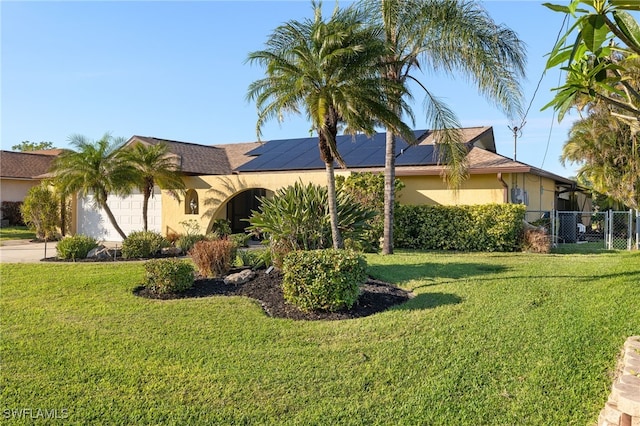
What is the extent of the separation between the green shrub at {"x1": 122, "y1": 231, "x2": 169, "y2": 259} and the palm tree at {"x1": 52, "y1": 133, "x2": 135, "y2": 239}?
265cm

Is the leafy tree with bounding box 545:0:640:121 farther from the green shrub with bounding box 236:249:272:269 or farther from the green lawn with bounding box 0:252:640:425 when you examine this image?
the green shrub with bounding box 236:249:272:269

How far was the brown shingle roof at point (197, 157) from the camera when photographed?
21797 millimetres

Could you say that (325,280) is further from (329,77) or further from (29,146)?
(29,146)

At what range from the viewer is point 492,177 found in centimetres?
1667

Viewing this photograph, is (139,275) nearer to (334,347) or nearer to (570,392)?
(334,347)

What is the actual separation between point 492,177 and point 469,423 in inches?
537

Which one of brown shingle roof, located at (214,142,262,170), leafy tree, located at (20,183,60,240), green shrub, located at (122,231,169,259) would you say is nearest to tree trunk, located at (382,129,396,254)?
green shrub, located at (122,231,169,259)

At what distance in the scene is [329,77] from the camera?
380 inches

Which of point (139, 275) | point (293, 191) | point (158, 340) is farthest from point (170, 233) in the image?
point (158, 340)

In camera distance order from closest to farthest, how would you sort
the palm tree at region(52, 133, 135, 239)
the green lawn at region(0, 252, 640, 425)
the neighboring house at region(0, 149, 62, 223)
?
the green lawn at region(0, 252, 640, 425) < the palm tree at region(52, 133, 135, 239) < the neighboring house at region(0, 149, 62, 223)

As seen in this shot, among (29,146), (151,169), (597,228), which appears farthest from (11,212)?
(29,146)

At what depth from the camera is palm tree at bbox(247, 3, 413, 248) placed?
941 cm

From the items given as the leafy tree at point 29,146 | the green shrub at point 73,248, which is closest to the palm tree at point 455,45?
the green shrub at point 73,248

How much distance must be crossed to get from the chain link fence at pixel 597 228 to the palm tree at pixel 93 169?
15.2 meters
